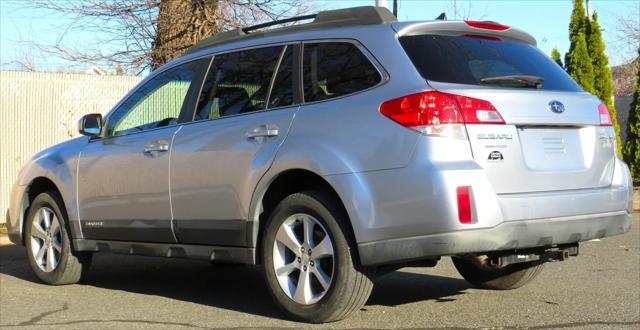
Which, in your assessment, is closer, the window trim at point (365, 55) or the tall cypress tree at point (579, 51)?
the window trim at point (365, 55)

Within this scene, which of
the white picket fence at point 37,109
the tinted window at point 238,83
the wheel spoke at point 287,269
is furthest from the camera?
the white picket fence at point 37,109

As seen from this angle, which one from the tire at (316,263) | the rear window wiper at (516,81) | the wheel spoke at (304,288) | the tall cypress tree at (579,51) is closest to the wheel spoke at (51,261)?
the tire at (316,263)

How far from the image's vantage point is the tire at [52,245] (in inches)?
292

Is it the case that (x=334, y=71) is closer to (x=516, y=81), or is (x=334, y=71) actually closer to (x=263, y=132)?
(x=263, y=132)

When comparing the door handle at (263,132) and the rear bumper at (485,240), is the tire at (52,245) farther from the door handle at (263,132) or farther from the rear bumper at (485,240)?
the rear bumper at (485,240)

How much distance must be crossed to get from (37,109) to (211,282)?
6.66 m

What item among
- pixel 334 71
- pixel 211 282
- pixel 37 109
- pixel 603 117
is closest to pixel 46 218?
pixel 211 282

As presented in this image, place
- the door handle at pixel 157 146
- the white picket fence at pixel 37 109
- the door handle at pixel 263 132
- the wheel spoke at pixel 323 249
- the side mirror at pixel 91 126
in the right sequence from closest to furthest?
the wheel spoke at pixel 323 249 → the door handle at pixel 263 132 → the door handle at pixel 157 146 → the side mirror at pixel 91 126 → the white picket fence at pixel 37 109

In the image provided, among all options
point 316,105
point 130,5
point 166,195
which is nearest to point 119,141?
point 166,195

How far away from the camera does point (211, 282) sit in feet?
25.5

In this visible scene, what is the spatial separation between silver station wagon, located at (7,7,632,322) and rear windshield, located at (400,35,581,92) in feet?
0.04

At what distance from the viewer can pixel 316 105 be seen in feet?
18.3

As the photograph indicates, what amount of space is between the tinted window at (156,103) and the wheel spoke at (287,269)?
160cm

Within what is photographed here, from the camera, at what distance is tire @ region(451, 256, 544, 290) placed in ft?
21.6
